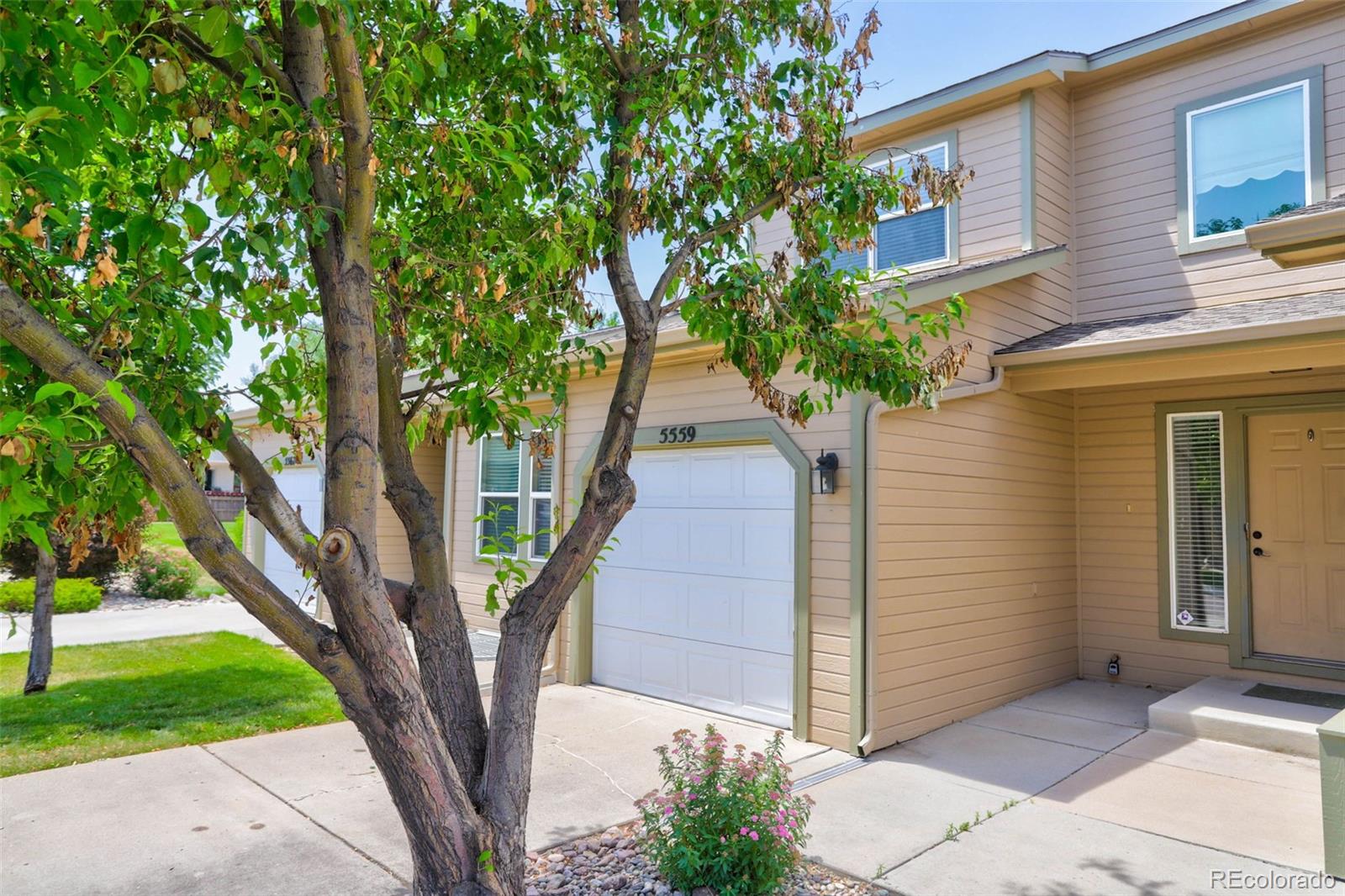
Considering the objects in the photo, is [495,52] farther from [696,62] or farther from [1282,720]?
[1282,720]

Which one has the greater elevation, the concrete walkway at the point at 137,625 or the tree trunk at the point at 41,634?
the tree trunk at the point at 41,634

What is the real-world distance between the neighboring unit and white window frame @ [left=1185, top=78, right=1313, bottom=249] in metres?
0.02

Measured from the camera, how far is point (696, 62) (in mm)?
4098

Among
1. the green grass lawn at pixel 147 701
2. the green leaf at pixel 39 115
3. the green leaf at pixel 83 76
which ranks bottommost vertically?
the green grass lawn at pixel 147 701

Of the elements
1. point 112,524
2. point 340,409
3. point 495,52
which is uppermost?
point 495,52

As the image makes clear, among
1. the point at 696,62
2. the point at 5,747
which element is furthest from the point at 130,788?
the point at 696,62

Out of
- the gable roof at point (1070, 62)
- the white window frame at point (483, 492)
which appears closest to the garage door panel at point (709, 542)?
the white window frame at point (483, 492)

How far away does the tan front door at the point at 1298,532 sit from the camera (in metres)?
7.04

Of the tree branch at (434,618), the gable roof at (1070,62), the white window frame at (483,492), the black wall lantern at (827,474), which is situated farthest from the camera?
the white window frame at (483,492)

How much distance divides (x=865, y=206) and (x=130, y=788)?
17.5 feet

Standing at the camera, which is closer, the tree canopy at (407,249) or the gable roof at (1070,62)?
the tree canopy at (407,249)

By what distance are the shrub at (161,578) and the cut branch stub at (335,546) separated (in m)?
14.0

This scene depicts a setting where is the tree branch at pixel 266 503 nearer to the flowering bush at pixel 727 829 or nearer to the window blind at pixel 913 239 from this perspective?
the flowering bush at pixel 727 829

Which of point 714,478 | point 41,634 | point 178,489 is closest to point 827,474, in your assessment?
point 714,478
